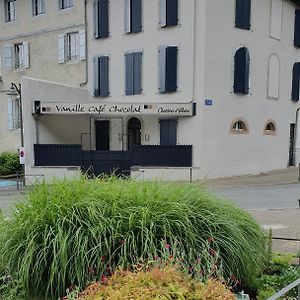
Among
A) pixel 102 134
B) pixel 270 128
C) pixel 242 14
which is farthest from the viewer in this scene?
pixel 102 134

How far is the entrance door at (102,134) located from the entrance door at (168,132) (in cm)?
316

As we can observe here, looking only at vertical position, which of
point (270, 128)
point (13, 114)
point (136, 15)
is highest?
point (136, 15)

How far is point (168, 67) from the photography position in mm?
14953

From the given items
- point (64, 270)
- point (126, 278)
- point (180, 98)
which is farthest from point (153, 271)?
point (180, 98)

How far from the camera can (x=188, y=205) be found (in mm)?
3605

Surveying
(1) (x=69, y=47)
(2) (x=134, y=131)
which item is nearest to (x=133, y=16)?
(1) (x=69, y=47)

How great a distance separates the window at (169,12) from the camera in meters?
14.6

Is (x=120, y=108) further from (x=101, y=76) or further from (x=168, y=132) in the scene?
(x=101, y=76)

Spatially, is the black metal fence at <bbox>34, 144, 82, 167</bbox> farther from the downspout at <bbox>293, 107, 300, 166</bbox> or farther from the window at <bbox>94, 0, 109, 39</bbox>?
the downspout at <bbox>293, 107, 300, 166</bbox>

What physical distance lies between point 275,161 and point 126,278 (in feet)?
53.4

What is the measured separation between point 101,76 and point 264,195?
951 centimetres

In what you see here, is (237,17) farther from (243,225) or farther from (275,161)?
(243,225)

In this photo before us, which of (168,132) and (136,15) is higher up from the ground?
(136,15)

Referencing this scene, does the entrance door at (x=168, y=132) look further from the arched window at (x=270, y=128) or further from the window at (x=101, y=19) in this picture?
the window at (x=101, y=19)
